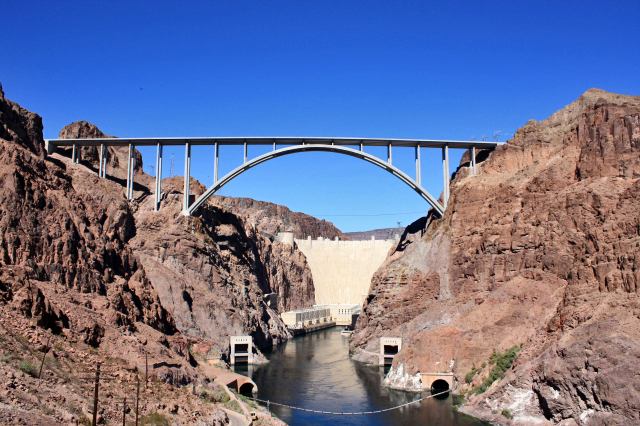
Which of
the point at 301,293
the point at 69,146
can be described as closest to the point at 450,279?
the point at 69,146

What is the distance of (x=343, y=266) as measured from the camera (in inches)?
5261

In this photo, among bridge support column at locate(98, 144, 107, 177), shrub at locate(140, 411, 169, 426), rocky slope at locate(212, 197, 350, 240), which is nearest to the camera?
shrub at locate(140, 411, 169, 426)

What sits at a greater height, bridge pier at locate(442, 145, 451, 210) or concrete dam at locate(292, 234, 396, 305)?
bridge pier at locate(442, 145, 451, 210)

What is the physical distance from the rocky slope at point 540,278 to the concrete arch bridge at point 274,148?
13.0 feet

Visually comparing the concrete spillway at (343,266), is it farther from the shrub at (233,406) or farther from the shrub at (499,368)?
the shrub at (233,406)

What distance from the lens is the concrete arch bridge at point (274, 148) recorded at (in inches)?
2889

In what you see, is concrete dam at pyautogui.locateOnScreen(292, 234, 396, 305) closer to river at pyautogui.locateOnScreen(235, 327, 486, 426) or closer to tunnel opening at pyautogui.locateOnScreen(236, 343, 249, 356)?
river at pyautogui.locateOnScreen(235, 327, 486, 426)

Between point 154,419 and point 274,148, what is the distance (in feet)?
172

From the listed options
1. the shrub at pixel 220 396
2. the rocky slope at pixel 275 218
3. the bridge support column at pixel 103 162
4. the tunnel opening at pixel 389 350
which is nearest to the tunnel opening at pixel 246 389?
the shrub at pixel 220 396

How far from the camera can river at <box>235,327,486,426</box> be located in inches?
1645

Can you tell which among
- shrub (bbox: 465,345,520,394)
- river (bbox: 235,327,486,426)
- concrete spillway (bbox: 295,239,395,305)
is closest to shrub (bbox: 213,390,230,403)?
river (bbox: 235,327,486,426)

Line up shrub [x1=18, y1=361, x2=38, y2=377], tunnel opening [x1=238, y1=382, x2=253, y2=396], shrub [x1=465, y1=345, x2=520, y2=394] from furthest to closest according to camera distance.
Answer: tunnel opening [x1=238, y1=382, x2=253, y2=396], shrub [x1=465, y1=345, x2=520, y2=394], shrub [x1=18, y1=361, x2=38, y2=377]

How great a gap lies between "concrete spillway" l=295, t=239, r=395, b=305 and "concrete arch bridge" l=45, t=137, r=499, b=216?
55705 mm

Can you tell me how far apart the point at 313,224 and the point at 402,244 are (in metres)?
98.7
